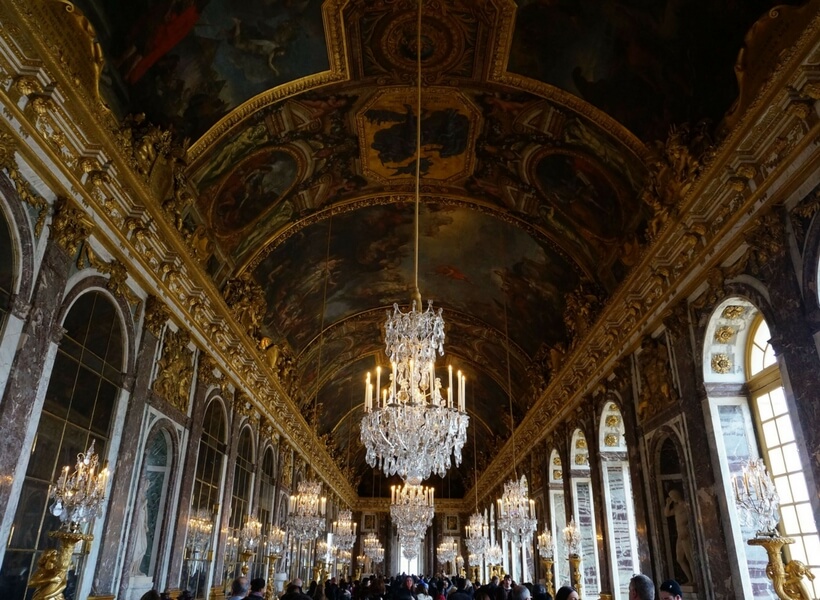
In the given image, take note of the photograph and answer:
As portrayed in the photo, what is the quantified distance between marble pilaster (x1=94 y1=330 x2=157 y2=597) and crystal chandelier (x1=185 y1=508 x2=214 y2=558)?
2659mm

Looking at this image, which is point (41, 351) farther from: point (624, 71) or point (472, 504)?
point (472, 504)

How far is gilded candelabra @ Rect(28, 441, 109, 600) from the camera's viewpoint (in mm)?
4969

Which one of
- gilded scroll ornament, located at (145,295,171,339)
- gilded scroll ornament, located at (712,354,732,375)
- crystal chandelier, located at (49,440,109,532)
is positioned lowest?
crystal chandelier, located at (49,440,109,532)

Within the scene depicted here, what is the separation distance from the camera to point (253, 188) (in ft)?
39.4

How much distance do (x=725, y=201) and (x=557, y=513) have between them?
12.2m

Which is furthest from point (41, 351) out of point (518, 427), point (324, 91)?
point (518, 427)

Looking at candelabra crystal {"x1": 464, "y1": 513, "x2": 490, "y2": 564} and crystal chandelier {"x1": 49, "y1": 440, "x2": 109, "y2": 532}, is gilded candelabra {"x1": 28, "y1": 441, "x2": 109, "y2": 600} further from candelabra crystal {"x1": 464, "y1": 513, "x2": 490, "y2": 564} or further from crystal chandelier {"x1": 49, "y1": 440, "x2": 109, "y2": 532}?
candelabra crystal {"x1": 464, "y1": 513, "x2": 490, "y2": 564}

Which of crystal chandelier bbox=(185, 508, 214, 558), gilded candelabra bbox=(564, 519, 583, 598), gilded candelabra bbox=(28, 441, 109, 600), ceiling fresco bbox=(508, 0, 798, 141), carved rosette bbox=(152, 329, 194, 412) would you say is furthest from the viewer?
gilded candelabra bbox=(564, 519, 583, 598)

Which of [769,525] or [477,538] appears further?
[477,538]

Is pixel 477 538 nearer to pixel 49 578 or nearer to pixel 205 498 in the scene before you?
pixel 205 498

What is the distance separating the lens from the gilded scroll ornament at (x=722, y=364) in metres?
8.20

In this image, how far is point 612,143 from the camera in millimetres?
10250

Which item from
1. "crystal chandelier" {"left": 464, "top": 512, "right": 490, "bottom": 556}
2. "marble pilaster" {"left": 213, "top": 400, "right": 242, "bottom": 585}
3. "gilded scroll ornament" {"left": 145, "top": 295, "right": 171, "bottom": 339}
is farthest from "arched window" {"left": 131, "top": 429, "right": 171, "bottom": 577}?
"crystal chandelier" {"left": 464, "top": 512, "right": 490, "bottom": 556}

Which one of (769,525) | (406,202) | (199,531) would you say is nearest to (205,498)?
(199,531)
